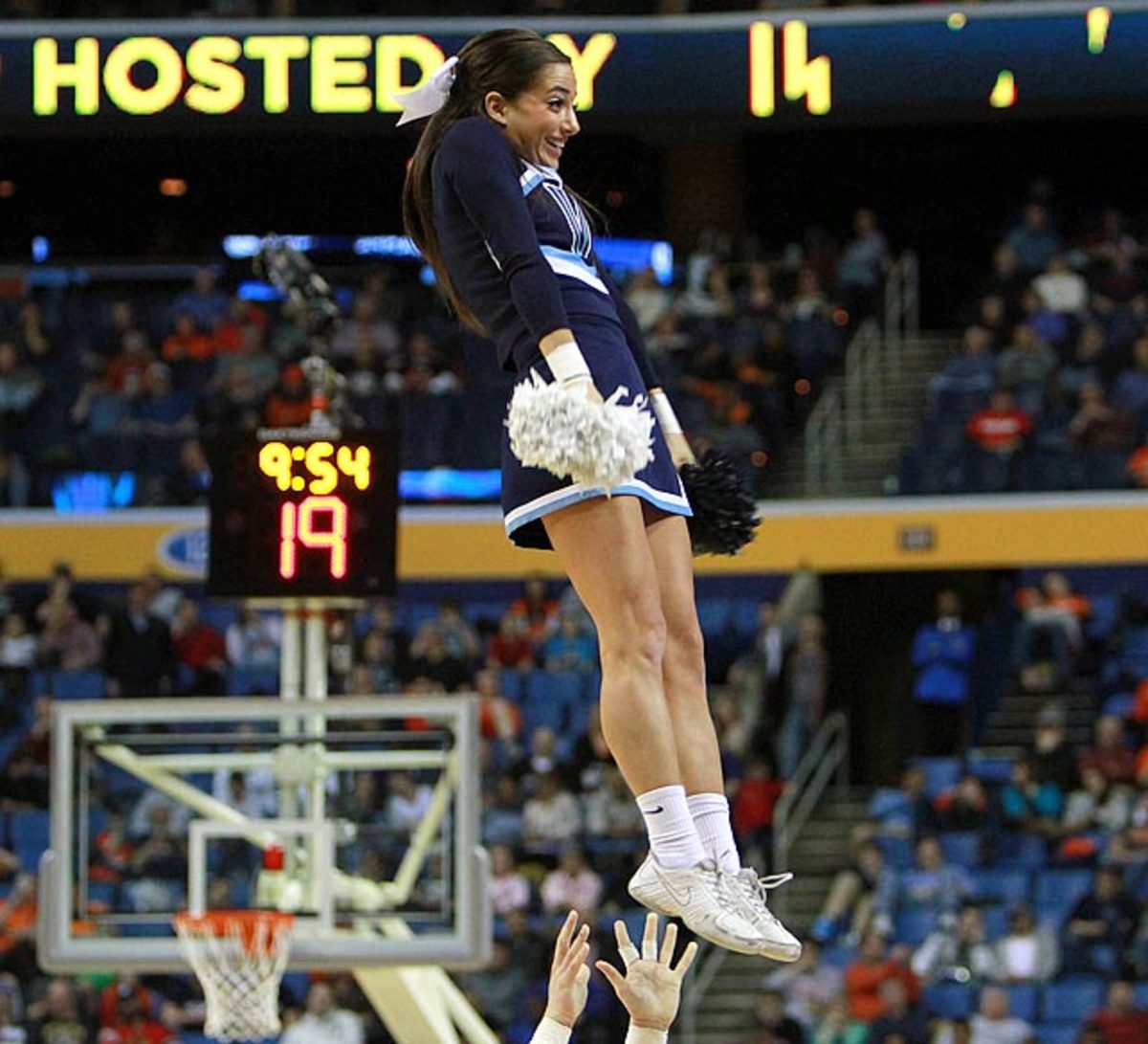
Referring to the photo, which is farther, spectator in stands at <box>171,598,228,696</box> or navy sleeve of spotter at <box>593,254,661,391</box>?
spectator in stands at <box>171,598,228,696</box>

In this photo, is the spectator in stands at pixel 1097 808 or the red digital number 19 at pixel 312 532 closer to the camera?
the red digital number 19 at pixel 312 532

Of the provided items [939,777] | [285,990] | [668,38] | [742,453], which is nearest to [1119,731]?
[939,777]

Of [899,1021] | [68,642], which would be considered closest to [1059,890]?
[899,1021]

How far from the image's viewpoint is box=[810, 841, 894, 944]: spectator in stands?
13492 mm

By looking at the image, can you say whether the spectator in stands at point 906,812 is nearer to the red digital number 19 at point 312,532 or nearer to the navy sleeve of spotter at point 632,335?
the red digital number 19 at point 312,532

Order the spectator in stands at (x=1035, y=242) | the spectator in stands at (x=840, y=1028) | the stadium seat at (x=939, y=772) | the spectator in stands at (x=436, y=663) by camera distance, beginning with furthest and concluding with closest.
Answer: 1. the spectator in stands at (x=1035, y=242)
2. the spectator in stands at (x=436, y=663)
3. the stadium seat at (x=939, y=772)
4. the spectator in stands at (x=840, y=1028)

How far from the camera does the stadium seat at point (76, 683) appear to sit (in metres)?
15.9

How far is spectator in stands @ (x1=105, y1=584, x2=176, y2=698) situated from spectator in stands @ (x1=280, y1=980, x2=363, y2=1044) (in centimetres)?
345

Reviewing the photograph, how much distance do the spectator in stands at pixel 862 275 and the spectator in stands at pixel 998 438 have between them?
1.74m

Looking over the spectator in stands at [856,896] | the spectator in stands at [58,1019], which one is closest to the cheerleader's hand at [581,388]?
the spectator in stands at [58,1019]

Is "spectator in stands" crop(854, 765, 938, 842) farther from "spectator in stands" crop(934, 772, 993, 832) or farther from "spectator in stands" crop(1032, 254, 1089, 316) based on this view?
"spectator in stands" crop(1032, 254, 1089, 316)

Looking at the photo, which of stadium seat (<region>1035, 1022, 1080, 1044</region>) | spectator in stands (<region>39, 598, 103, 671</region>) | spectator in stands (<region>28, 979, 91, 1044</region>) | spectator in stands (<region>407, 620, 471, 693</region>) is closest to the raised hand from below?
stadium seat (<region>1035, 1022, 1080, 1044</region>)

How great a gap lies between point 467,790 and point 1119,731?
6.47 meters

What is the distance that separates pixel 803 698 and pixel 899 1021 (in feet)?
11.9
